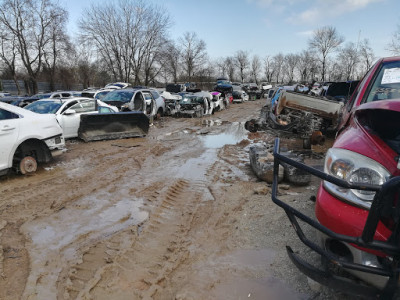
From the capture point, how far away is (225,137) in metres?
11.9

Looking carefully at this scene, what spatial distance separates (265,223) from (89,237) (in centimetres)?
233

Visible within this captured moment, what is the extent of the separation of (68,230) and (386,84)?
432cm

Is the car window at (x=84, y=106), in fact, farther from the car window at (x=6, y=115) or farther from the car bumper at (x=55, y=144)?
the car window at (x=6, y=115)

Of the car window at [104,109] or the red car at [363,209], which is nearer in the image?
the red car at [363,209]

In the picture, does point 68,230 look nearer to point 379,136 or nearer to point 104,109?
point 379,136

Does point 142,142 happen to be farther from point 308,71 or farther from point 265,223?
point 308,71

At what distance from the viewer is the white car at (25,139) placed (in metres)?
6.05

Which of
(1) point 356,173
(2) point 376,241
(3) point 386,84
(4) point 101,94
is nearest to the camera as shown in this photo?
(2) point 376,241

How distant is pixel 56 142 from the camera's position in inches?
284

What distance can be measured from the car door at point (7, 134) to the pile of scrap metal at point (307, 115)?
7.74 meters

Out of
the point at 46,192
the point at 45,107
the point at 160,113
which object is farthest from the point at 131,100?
the point at 46,192

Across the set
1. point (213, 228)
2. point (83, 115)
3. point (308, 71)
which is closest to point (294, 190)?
point (213, 228)

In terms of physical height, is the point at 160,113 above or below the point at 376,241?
below

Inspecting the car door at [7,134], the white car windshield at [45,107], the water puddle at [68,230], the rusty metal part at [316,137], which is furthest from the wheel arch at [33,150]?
the rusty metal part at [316,137]
